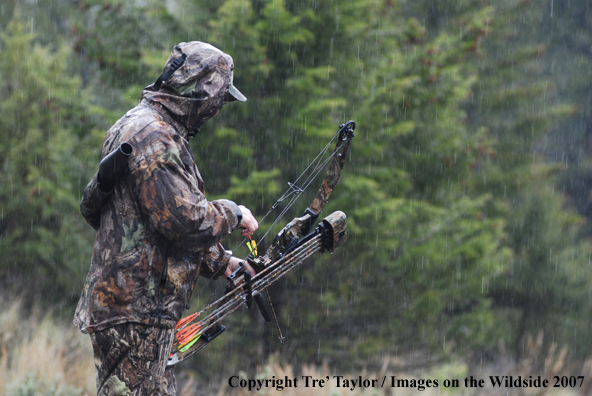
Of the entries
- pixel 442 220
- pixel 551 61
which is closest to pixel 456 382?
pixel 442 220

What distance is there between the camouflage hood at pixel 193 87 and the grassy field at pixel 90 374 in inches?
119

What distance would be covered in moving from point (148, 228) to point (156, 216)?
0.46 feet

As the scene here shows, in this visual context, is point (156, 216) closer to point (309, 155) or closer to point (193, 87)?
point (193, 87)

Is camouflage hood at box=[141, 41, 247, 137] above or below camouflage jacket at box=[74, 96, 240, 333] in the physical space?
above

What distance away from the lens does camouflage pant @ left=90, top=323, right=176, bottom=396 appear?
2643 mm

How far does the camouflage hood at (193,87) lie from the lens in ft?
9.23

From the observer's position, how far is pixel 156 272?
8.79ft

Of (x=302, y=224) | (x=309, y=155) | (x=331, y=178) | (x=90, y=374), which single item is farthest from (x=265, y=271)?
(x=90, y=374)

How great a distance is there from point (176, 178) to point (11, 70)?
7766 mm

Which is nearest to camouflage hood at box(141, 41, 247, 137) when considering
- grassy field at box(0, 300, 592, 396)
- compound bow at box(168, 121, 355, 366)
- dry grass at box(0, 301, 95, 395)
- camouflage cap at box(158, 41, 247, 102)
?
camouflage cap at box(158, 41, 247, 102)

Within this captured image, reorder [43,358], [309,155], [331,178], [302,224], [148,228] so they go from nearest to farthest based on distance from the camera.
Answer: [148,228], [302,224], [331,178], [43,358], [309,155]

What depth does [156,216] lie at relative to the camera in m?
2.54

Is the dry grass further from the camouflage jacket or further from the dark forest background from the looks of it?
the camouflage jacket

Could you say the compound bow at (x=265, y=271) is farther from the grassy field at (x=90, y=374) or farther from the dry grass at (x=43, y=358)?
the dry grass at (x=43, y=358)
